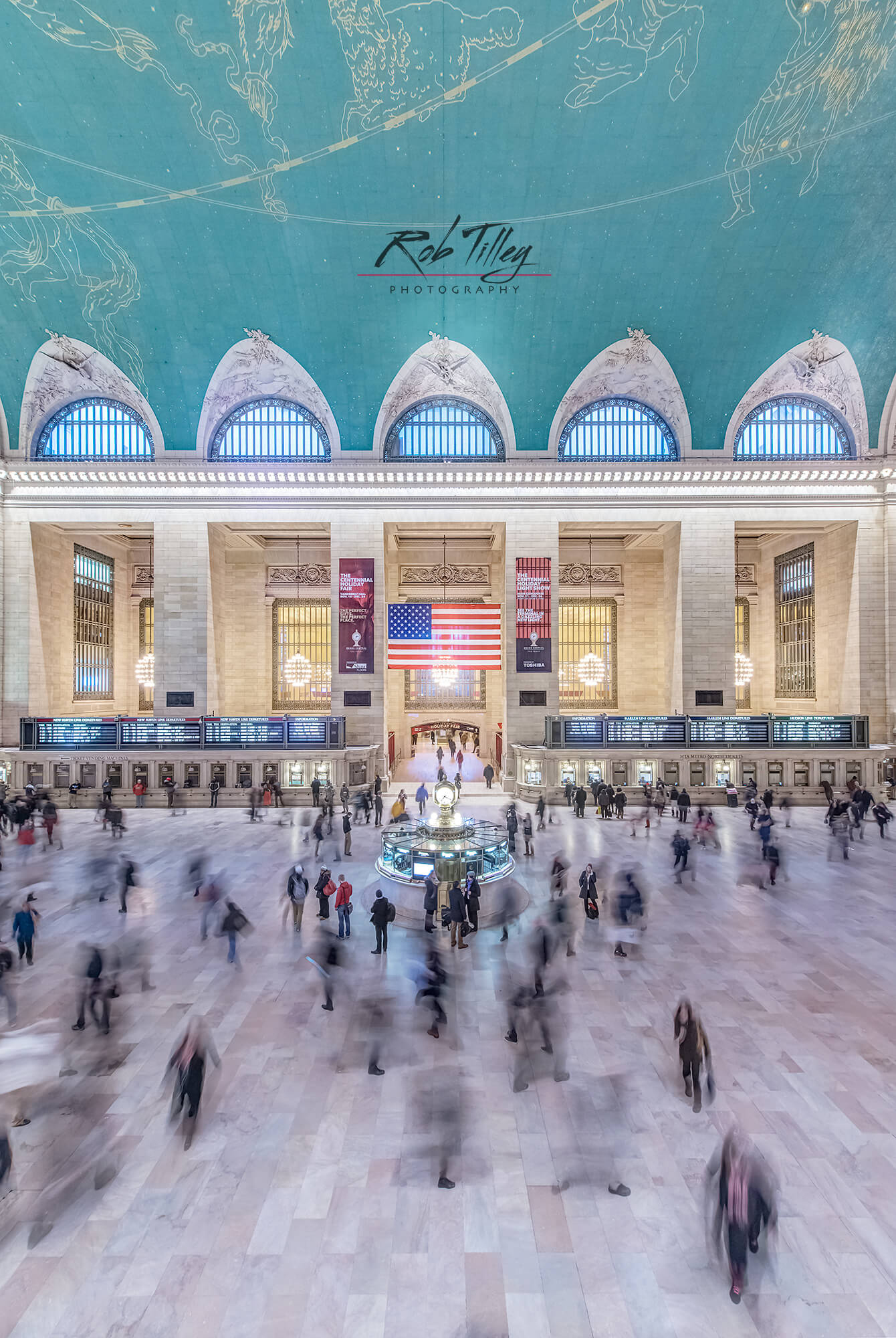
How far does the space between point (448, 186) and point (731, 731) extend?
19.9 metres

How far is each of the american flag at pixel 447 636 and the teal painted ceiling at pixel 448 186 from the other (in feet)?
22.8

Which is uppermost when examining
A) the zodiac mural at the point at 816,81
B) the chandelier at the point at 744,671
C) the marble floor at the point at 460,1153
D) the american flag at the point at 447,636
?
the zodiac mural at the point at 816,81

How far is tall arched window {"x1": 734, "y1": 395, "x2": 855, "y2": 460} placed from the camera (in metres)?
24.2

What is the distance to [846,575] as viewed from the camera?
24.8m

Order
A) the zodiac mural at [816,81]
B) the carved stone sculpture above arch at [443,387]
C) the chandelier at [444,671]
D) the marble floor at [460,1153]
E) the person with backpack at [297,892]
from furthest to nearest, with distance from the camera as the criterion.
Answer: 1. the chandelier at [444,671]
2. the carved stone sculpture above arch at [443,387]
3. the zodiac mural at [816,81]
4. the person with backpack at [297,892]
5. the marble floor at [460,1153]

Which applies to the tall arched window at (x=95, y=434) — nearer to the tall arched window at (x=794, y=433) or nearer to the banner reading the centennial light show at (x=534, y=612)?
the banner reading the centennial light show at (x=534, y=612)

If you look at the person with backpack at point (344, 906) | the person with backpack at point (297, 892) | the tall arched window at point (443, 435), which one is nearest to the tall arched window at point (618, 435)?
the tall arched window at point (443, 435)

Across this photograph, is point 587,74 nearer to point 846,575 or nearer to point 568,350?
point 568,350

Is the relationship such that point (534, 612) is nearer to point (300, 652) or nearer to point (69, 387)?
point (300, 652)

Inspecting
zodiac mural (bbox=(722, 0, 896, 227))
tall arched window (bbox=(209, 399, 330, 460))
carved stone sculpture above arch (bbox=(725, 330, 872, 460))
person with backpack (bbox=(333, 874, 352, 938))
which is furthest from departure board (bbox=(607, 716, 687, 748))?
zodiac mural (bbox=(722, 0, 896, 227))

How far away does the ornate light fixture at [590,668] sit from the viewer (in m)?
29.1

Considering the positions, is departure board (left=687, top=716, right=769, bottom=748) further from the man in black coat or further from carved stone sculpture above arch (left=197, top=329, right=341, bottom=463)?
carved stone sculpture above arch (left=197, top=329, right=341, bottom=463)

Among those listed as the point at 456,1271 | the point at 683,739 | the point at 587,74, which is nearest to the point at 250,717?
the point at 683,739

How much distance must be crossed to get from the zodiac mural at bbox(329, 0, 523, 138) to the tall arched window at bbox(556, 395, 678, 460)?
10.7 m
